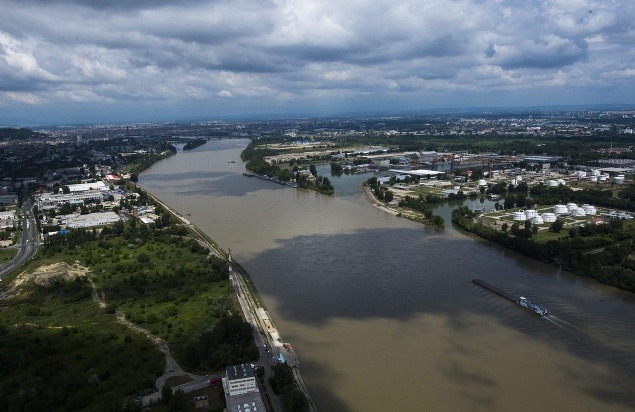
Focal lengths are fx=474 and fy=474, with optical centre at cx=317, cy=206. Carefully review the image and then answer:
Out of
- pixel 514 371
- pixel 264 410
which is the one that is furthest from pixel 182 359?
pixel 514 371

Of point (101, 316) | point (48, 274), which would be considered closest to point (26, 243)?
point (48, 274)

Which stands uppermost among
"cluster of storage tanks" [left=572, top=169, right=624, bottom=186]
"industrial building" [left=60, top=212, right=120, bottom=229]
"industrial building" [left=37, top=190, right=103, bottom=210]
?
"cluster of storage tanks" [left=572, top=169, right=624, bottom=186]

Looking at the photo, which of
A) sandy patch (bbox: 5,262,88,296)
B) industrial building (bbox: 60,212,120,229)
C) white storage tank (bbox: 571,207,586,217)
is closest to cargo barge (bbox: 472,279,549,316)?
white storage tank (bbox: 571,207,586,217)

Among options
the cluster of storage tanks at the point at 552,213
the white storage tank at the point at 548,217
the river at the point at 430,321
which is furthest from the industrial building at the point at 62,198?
the white storage tank at the point at 548,217

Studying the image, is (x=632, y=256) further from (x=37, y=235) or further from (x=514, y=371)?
(x=37, y=235)

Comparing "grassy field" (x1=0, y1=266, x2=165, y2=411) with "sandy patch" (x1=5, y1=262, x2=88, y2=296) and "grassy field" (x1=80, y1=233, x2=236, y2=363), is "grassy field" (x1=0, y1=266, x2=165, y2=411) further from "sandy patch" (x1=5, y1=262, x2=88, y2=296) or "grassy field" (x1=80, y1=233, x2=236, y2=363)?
"grassy field" (x1=80, y1=233, x2=236, y2=363)

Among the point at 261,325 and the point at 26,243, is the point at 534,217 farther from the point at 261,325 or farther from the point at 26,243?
the point at 26,243

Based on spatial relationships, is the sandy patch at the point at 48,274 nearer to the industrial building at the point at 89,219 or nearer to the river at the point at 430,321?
the river at the point at 430,321
